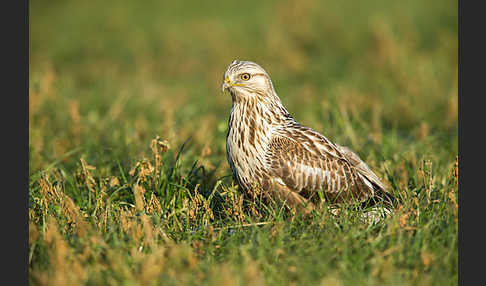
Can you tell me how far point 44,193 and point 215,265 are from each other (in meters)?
1.78

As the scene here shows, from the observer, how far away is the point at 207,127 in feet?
24.4

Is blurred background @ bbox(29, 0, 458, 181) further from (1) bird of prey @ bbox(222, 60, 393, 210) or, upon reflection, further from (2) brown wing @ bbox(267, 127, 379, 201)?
(2) brown wing @ bbox(267, 127, 379, 201)

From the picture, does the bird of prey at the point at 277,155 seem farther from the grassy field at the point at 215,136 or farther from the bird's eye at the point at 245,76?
the grassy field at the point at 215,136

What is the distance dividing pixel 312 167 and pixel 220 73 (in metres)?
6.53

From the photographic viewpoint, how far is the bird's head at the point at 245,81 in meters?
4.73

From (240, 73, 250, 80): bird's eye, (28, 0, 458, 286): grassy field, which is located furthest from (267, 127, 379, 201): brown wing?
(240, 73, 250, 80): bird's eye

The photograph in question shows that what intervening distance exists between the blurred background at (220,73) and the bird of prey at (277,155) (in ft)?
2.59

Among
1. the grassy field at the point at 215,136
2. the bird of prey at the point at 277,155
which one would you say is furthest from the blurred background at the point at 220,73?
the bird of prey at the point at 277,155

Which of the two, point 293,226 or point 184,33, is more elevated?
point 184,33

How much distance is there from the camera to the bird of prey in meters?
4.57

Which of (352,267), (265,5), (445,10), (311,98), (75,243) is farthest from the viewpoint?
(265,5)

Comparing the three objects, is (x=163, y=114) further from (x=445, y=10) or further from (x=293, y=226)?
(x=445, y=10)

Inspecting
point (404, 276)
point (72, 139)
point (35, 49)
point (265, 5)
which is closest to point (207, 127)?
point (72, 139)

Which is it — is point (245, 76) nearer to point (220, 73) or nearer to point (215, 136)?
point (215, 136)
